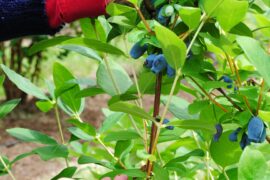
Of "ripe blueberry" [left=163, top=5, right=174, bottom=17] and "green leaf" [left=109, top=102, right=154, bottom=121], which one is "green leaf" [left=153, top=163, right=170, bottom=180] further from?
"ripe blueberry" [left=163, top=5, right=174, bottom=17]

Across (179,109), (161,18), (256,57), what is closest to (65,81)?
(179,109)

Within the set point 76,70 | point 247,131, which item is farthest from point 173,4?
point 76,70

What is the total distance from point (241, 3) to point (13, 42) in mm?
3675

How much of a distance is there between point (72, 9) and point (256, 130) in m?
0.41

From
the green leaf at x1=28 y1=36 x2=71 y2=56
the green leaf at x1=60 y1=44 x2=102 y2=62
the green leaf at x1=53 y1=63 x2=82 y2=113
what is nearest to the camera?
the green leaf at x1=28 y1=36 x2=71 y2=56

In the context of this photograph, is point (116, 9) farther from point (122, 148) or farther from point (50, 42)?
point (122, 148)

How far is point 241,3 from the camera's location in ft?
2.31

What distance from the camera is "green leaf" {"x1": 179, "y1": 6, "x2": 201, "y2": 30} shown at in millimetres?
701

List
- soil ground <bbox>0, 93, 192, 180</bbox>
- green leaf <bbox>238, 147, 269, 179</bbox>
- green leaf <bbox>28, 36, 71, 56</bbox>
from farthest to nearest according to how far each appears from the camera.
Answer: soil ground <bbox>0, 93, 192, 180</bbox> → green leaf <bbox>28, 36, 71, 56</bbox> → green leaf <bbox>238, 147, 269, 179</bbox>

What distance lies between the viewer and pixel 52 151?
1.01 m

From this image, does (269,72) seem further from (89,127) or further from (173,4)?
(89,127)

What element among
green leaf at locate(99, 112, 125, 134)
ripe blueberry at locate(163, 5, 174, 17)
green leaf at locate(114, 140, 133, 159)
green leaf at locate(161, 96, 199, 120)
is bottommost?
green leaf at locate(99, 112, 125, 134)

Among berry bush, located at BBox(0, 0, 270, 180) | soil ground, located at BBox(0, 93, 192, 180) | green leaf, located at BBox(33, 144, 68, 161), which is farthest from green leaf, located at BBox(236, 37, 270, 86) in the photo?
soil ground, located at BBox(0, 93, 192, 180)

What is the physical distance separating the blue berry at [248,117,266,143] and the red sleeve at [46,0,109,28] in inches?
12.7
